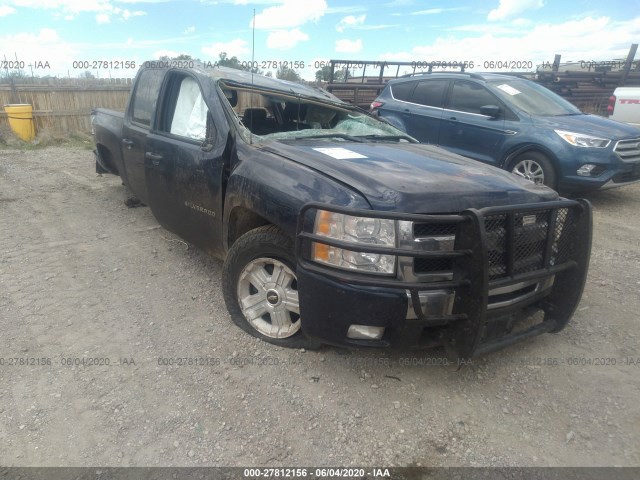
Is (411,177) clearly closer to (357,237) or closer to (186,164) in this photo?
(357,237)

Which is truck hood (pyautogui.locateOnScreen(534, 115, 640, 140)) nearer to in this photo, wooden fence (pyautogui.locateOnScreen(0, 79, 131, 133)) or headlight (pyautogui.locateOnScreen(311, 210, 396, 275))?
headlight (pyautogui.locateOnScreen(311, 210, 396, 275))

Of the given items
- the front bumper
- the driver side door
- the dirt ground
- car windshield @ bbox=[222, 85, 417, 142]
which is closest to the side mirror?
car windshield @ bbox=[222, 85, 417, 142]

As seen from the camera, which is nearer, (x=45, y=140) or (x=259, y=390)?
(x=259, y=390)

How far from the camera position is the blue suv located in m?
5.85

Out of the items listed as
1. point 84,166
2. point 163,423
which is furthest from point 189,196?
point 84,166

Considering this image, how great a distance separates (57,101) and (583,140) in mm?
12728

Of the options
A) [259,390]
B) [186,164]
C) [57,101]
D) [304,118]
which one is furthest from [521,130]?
[57,101]

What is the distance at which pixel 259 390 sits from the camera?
2555 mm

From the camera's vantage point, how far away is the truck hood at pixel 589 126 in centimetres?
594

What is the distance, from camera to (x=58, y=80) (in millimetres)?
15797

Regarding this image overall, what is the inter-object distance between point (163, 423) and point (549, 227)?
2284mm

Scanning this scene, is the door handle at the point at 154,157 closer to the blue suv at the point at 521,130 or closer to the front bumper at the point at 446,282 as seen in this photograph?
the front bumper at the point at 446,282

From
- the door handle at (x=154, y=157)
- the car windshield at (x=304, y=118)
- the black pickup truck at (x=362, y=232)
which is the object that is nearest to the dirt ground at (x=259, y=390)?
the black pickup truck at (x=362, y=232)

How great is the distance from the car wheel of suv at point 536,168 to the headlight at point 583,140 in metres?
0.35
